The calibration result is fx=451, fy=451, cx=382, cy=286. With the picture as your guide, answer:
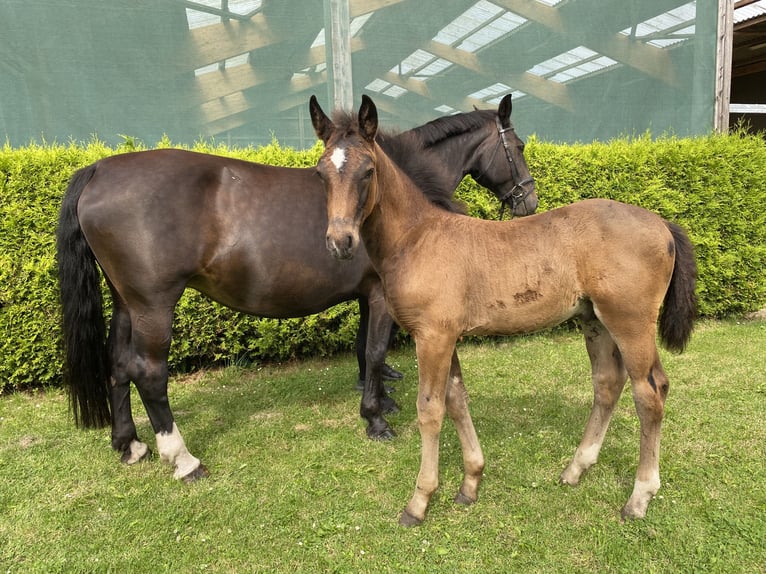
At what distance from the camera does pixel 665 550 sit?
2330mm

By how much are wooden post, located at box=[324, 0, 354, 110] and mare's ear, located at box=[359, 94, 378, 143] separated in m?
4.08

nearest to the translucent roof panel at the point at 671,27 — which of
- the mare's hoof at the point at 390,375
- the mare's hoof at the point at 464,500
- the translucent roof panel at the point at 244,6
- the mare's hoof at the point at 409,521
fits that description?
the translucent roof panel at the point at 244,6

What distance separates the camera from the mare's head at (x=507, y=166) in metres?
3.81

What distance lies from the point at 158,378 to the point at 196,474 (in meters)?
0.73

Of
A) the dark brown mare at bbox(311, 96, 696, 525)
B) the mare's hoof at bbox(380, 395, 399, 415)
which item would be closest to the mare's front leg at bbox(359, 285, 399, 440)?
the mare's hoof at bbox(380, 395, 399, 415)

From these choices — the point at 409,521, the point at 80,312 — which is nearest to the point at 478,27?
the point at 80,312

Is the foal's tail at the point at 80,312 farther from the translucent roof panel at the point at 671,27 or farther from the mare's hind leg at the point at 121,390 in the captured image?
the translucent roof panel at the point at 671,27

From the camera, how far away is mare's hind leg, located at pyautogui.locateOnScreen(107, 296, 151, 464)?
3.38 meters

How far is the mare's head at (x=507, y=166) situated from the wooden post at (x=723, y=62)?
18.1 ft

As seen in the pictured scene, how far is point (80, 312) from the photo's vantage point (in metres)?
3.22

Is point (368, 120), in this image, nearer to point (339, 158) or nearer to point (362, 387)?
point (339, 158)

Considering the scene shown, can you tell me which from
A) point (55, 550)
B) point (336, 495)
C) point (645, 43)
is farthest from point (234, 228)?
point (645, 43)

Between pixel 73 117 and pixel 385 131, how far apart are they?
466cm

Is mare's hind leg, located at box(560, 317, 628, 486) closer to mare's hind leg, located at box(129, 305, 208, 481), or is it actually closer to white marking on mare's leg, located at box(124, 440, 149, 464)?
mare's hind leg, located at box(129, 305, 208, 481)
